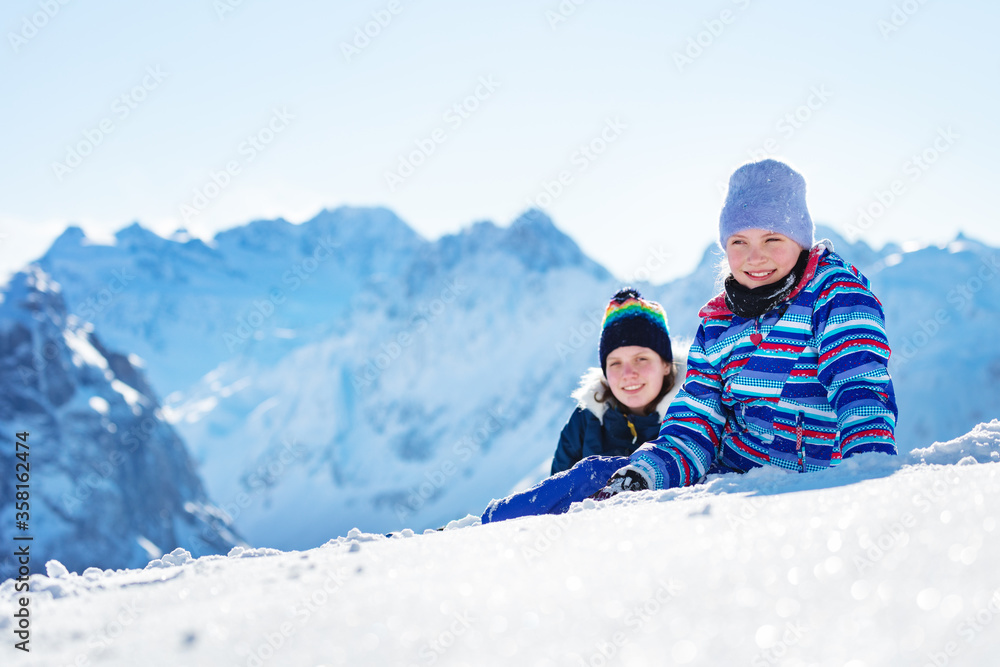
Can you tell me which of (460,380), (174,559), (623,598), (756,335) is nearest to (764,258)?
(756,335)

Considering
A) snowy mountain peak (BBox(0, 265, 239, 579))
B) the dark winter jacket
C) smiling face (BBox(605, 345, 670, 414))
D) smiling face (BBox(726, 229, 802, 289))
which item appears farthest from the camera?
snowy mountain peak (BBox(0, 265, 239, 579))

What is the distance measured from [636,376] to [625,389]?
0.10 m

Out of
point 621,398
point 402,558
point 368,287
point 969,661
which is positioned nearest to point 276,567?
point 402,558

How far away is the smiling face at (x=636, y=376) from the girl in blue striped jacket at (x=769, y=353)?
0.76m

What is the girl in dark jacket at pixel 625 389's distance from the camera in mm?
3580

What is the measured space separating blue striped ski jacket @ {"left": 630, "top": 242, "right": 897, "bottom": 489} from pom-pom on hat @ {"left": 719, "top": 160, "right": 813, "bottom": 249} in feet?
0.48

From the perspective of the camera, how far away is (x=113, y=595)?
1241mm

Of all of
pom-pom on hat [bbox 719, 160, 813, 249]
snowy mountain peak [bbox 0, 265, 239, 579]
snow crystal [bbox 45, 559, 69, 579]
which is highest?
pom-pom on hat [bbox 719, 160, 813, 249]

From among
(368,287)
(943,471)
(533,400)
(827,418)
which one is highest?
(368,287)

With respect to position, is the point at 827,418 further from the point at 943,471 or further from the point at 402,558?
the point at 402,558

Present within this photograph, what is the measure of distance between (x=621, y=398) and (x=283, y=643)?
289cm

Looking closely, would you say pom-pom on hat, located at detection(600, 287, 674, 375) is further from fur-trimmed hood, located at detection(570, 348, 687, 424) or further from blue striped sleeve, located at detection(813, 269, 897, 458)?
blue striped sleeve, located at detection(813, 269, 897, 458)

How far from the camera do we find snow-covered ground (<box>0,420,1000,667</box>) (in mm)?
770

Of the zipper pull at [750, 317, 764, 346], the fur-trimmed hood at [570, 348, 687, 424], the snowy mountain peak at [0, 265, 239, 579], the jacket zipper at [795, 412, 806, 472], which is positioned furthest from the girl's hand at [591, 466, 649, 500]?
the snowy mountain peak at [0, 265, 239, 579]
